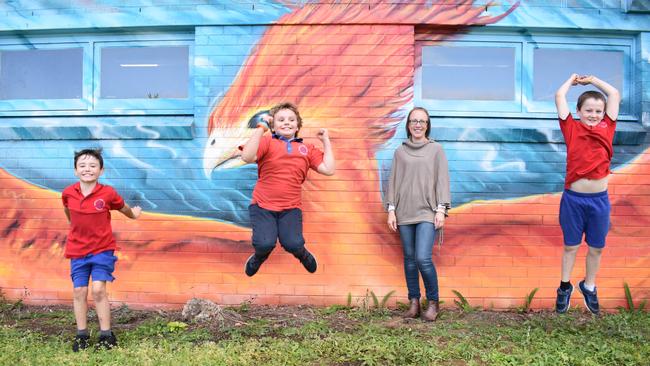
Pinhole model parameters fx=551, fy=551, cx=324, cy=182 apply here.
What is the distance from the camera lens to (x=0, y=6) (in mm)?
5945

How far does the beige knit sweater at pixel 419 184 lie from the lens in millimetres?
5094

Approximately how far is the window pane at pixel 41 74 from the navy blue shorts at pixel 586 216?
507 centimetres

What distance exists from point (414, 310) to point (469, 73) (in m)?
2.54

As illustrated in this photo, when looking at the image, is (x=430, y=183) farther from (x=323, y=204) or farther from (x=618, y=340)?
(x=618, y=340)

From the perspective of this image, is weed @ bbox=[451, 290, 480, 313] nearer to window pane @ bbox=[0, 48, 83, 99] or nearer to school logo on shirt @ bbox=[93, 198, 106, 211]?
school logo on shirt @ bbox=[93, 198, 106, 211]

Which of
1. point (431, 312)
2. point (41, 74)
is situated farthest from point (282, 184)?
point (41, 74)

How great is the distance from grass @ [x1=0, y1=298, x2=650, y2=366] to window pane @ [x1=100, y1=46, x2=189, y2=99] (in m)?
2.32

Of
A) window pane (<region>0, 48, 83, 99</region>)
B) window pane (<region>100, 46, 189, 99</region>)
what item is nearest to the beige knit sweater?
window pane (<region>100, 46, 189, 99</region>)

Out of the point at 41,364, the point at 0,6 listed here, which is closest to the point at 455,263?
the point at 41,364

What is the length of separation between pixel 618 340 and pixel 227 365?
322 centimetres

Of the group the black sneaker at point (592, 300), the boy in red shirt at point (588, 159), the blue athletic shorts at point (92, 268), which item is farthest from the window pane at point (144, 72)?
the black sneaker at point (592, 300)

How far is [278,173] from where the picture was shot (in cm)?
479

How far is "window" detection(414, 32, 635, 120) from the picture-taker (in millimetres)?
5762

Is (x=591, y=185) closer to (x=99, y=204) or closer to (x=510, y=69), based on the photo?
(x=510, y=69)
